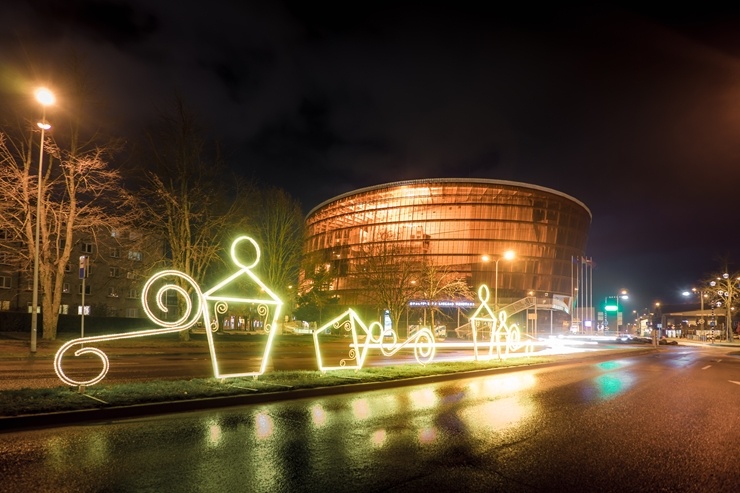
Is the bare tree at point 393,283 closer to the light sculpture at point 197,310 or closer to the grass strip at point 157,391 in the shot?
the grass strip at point 157,391

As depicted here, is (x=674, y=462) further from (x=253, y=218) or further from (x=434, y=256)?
(x=434, y=256)

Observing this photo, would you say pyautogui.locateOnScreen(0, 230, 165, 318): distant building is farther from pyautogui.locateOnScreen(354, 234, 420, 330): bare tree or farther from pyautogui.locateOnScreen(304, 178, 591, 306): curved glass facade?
pyautogui.locateOnScreen(304, 178, 591, 306): curved glass facade

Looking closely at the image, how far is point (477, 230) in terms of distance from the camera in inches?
3615

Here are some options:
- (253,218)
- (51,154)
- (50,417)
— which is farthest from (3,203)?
(50,417)

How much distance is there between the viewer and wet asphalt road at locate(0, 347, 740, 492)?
5973 mm

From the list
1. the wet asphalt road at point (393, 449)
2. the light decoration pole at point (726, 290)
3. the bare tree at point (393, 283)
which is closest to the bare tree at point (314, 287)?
the bare tree at point (393, 283)

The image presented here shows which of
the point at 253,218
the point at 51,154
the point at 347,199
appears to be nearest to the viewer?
the point at 51,154

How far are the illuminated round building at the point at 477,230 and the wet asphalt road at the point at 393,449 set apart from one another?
250 ft

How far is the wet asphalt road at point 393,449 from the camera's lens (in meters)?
5.97

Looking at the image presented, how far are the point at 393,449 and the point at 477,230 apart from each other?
3410 inches

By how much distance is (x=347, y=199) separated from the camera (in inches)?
4040

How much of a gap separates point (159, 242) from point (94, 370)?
17.7m

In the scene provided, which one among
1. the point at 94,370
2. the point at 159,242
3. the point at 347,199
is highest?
the point at 347,199

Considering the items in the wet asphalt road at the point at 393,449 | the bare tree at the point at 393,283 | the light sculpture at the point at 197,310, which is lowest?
the wet asphalt road at the point at 393,449
